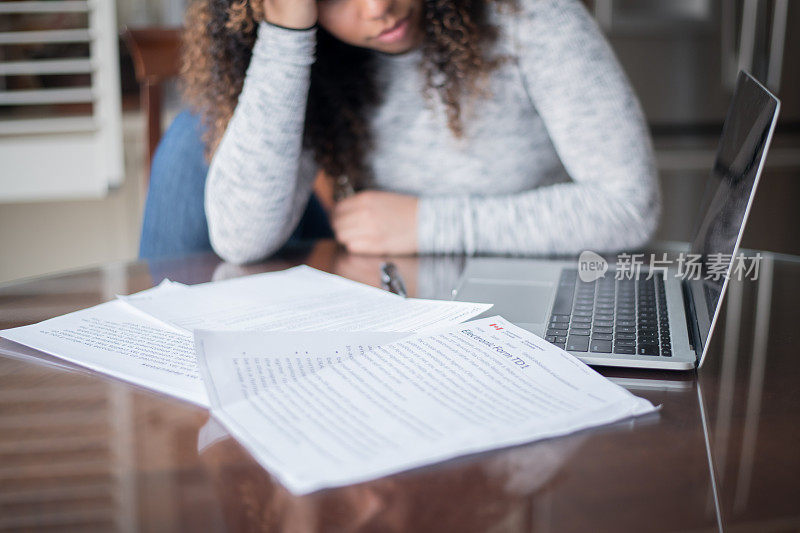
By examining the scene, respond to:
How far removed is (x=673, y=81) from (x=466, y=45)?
1402mm

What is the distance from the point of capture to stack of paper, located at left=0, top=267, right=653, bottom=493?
1.36 feet

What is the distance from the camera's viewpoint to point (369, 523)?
1.17 ft

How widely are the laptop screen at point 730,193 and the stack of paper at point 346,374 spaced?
14 centimetres

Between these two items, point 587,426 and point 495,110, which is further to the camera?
point 495,110

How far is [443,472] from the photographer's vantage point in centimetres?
40

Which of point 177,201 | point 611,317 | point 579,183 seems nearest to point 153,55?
point 177,201

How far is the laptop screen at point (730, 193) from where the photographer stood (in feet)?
1.77

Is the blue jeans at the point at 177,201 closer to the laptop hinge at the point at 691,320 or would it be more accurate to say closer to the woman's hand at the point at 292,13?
the woman's hand at the point at 292,13

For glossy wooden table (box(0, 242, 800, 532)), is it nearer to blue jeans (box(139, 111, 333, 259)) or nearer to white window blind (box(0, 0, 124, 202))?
blue jeans (box(139, 111, 333, 259))

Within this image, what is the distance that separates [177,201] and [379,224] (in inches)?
14.1

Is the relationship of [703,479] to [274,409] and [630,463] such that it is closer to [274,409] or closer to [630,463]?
[630,463]

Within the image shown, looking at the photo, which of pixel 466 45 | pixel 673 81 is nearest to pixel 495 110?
pixel 466 45

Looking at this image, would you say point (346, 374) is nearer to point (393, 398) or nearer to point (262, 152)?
point (393, 398)

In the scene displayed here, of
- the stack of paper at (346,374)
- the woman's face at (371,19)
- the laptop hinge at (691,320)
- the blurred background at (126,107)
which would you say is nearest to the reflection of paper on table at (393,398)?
the stack of paper at (346,374)
